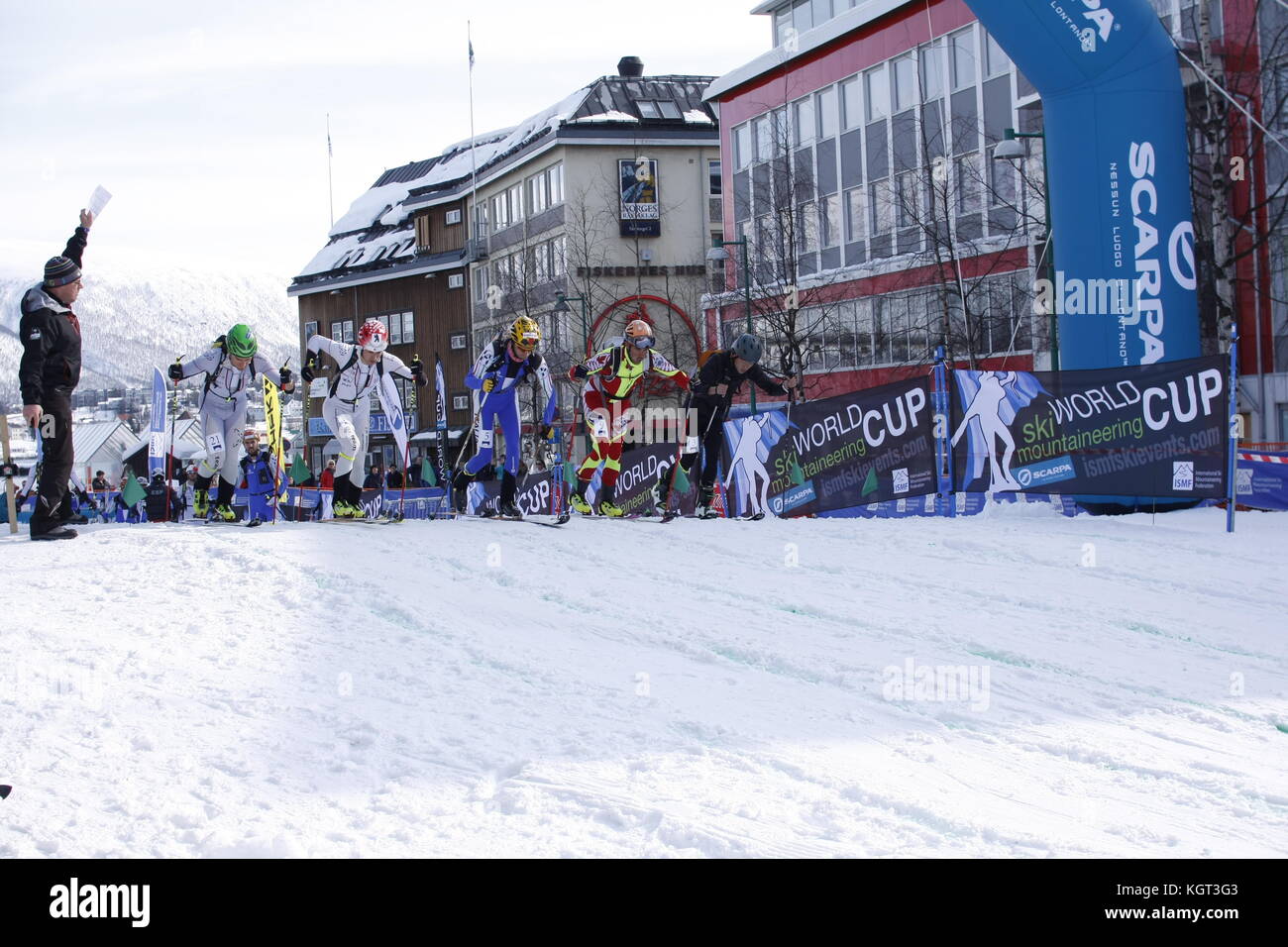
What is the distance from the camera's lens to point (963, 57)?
33.3 m

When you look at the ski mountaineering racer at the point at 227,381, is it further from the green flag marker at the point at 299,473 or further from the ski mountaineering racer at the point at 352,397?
the green flag marker at the point at 299,473

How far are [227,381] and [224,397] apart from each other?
167 mm

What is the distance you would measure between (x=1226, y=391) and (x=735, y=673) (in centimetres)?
746

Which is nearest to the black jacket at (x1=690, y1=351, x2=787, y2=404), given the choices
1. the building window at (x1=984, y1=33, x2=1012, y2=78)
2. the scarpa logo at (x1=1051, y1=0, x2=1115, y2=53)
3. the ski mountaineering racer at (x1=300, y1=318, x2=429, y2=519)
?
the ski mountaineering racer at (x1=300, y1=318, x2=429, y2=519)

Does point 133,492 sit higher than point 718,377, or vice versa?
point 718,377

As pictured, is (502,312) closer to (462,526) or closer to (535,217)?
(535,217)

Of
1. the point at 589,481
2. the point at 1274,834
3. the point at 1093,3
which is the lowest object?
the point at 1274,834

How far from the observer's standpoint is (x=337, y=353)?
13148 millimetres

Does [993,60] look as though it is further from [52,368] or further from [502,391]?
[52,368]

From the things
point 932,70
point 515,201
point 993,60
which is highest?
point 515,201

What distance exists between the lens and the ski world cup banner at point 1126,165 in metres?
14.5

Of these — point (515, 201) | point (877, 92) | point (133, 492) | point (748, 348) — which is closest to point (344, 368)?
point (748, 348)
